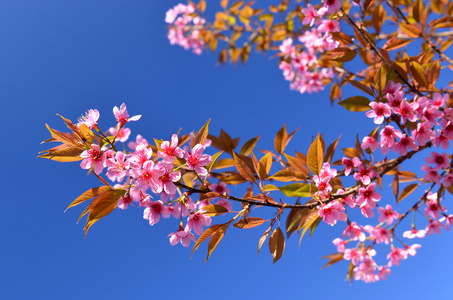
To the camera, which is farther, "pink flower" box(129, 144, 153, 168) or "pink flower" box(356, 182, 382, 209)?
"pink flower" box(356, 182, 382, 209)

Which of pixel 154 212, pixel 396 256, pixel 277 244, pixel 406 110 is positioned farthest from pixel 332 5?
pixel 396 256

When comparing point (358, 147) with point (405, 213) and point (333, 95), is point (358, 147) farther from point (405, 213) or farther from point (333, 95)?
point (333, 95)

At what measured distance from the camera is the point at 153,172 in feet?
3.07

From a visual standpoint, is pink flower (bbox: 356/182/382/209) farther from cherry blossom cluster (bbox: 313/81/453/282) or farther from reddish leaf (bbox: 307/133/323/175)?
reddish leaf (bbox: 307/133/323/175)

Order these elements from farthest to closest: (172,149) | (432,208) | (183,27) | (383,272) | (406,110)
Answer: (183,27), (383,272), (432,208), (406,110), (172,149)

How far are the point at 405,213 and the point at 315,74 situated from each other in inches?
58.3

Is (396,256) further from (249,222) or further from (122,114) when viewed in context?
(122,114)

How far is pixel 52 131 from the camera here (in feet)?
3.03

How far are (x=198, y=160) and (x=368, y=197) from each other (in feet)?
2.25

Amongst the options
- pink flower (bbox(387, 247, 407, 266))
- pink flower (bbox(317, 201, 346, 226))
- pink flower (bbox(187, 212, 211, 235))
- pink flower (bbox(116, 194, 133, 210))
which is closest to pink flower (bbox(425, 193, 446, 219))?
pink flower (bbox(387, 247, 407, 266))

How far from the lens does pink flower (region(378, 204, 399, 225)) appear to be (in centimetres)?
198

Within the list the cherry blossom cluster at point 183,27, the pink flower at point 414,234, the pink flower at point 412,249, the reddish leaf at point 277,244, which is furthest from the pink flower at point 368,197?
the cherry blossom cluster at point 183,27

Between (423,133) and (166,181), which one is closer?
(166,181)

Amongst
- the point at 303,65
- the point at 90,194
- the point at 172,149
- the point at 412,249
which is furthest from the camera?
the point at 303,65
